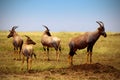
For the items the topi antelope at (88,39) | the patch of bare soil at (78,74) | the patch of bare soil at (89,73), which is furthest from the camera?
the topi antelope at (88,39)

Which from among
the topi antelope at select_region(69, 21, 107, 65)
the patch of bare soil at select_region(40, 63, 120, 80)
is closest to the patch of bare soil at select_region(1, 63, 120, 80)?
the patch of bare soil at select_region(40, 63, 120, 80)

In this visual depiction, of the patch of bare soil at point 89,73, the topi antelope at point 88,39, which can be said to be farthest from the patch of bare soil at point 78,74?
the topi antelope at point 88,39

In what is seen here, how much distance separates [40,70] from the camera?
57.5 ft

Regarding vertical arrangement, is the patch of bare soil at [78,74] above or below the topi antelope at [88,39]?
below

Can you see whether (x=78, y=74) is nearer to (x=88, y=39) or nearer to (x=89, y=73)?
(x=89, y=73)

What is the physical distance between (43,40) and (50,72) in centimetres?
689

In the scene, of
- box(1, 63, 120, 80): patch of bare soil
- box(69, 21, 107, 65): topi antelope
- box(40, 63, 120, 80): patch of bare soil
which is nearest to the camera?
box(1, 63, 120, 80): patch of bare soil

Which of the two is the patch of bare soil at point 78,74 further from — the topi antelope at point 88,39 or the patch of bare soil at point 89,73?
the topi antelope at point 88,39

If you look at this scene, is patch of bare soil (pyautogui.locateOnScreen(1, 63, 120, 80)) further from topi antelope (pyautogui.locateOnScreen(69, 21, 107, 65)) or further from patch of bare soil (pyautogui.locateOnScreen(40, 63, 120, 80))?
topi antelope (pyautogui.locateOnScreen(69, 21, 107, 65))

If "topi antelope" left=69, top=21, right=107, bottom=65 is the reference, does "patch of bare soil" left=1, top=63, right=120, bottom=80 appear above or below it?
below

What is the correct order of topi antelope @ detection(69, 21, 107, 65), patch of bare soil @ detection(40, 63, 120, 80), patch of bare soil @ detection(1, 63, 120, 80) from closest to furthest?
patch of bare soil @ detection(1, 63, 120, 80), patch of bare soil @ detection(40, 63, 120, 80), topi antelope @ detection(69, 21, 107, 65)

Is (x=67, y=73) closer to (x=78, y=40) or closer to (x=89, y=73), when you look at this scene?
(x=89, y=73)

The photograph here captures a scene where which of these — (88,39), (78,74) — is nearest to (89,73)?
(78,74)

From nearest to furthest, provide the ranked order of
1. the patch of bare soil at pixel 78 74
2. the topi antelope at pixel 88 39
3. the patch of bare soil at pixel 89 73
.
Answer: the patch of bare soil at pixel 78 74, the patch of bare soil at pixel 89 73, the topi antelope at pixel 88 39
